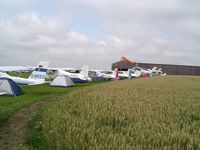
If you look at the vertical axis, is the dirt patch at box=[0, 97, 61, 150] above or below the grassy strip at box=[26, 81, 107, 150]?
below

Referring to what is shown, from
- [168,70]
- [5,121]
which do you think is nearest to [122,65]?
[168,70]

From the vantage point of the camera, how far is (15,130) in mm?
13648

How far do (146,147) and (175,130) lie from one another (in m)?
1.94

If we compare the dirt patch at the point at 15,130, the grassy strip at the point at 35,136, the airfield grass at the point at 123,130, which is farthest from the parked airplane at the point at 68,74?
the airfield grass at the point at 123,130

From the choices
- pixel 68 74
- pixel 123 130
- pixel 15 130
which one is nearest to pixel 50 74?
pixel 68 74

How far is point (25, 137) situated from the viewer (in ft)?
40.4

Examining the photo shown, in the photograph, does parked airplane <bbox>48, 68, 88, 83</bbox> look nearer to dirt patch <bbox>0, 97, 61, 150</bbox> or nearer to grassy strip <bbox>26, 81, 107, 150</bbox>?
dirt patch <bbox>0, 97, 61, 150</bbox>

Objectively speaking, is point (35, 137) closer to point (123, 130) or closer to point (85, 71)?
point (123, 130)

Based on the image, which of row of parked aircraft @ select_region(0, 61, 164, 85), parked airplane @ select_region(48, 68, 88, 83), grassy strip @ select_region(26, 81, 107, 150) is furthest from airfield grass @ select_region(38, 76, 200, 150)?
parked airplane @ select_region(48, 68, 88, 83)

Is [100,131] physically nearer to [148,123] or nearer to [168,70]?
[148,123]

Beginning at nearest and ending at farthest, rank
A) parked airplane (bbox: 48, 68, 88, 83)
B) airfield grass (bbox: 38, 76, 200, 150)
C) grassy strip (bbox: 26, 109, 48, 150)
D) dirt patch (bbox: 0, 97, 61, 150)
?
airfield grass (bbox: 38, 76, 200, 150) → grassy strip (bbox: 26, 109, 48, 150) → dirt patch (bbox: 0, 97, 61, 150) → parked airplane (bbox: 48, 68, 88, 83)

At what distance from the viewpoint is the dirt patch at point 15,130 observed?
11414mm

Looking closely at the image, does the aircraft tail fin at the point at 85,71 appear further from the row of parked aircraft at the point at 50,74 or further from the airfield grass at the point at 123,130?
the airfield grass at the point at 123,130

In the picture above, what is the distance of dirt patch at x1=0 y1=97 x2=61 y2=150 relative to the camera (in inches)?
449
